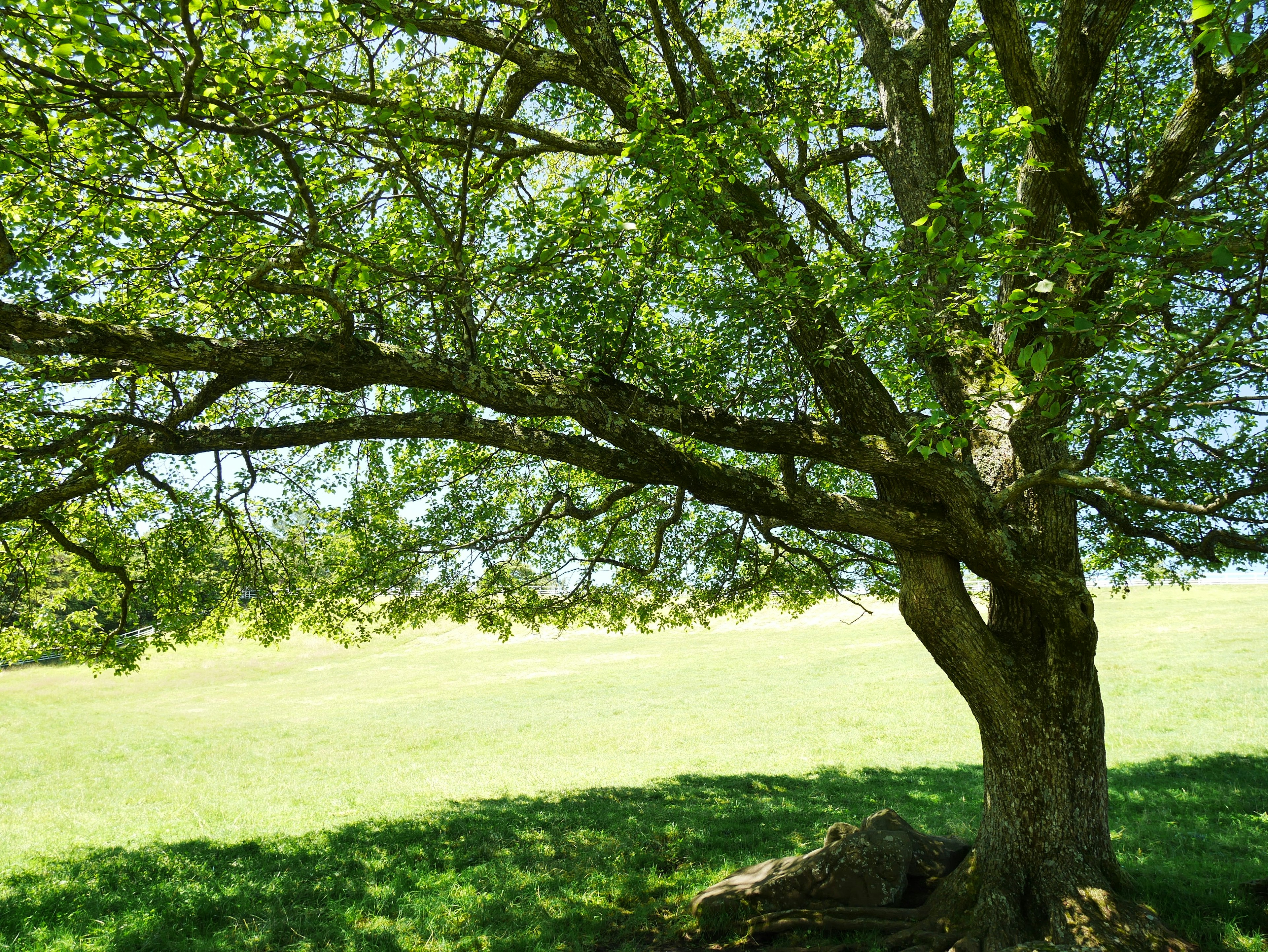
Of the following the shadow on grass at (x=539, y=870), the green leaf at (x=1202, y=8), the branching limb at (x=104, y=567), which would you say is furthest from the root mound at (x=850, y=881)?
the green leaf at (x=1202, y=8)

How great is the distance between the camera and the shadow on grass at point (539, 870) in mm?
7797

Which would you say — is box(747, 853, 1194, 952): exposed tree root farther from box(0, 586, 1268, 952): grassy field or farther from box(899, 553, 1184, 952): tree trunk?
box(0, 586, 1268, 952): grassy field

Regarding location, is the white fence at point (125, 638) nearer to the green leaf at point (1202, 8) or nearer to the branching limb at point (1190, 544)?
the branching limb at point (1190, 544)

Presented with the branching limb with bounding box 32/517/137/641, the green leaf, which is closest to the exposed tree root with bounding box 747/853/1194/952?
the green leaf

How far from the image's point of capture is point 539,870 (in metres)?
10.1

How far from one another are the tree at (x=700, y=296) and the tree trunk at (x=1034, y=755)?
0.03 meters

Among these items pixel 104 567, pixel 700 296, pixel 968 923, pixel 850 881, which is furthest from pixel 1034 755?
pixel 104 567

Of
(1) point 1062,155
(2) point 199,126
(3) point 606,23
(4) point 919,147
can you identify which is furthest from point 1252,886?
(2) point 199,126

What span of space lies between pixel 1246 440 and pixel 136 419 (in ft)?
39.6

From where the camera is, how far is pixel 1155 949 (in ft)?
21.1

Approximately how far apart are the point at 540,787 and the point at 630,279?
13.2 m

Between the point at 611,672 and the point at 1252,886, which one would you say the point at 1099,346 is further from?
the point at 611,672

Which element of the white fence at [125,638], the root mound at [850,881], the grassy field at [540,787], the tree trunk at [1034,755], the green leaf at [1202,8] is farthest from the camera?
the white fence at [125,638]

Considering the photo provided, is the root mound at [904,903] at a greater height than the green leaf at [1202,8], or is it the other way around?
the green leaf at [1202,8]
